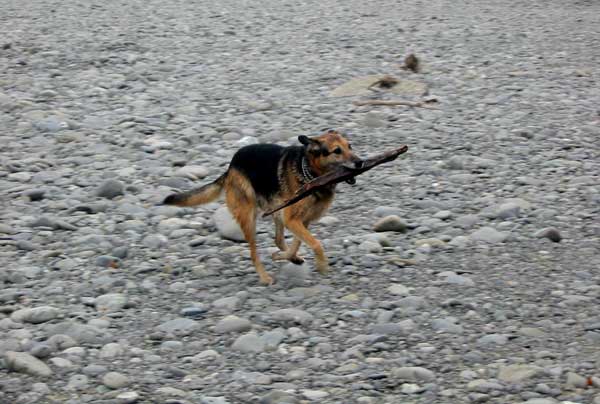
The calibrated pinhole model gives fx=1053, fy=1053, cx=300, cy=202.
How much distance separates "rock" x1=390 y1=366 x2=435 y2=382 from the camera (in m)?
5.82

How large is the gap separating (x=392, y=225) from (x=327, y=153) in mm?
1207

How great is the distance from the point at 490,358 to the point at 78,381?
7.67 ft

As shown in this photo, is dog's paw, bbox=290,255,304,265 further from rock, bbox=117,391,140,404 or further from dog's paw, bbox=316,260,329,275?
rock, bbox=117,391,140,404

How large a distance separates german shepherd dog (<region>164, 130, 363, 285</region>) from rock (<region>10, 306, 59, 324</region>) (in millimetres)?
1460

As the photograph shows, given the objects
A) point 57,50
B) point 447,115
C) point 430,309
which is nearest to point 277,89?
point 447,115

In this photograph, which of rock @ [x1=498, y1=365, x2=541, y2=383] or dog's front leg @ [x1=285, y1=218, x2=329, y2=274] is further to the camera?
dog's front leg @ [x1=285, y1=218, x2=329, y2=274]

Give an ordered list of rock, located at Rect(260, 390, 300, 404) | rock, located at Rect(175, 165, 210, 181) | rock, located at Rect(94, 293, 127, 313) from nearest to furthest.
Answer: rock, located at Rect(260, 390, 300, 404)
rock, located at Rect(94, 293, 127, 313)
rock, located at Rect(175, 165, 210, 181)

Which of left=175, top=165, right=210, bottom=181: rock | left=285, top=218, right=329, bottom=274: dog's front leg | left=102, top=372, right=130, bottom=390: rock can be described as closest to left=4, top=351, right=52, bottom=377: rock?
left=102, top=372, right=130, bottom=390: rock

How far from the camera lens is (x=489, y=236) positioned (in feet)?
26.3

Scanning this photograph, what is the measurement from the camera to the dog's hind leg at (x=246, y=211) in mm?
7363

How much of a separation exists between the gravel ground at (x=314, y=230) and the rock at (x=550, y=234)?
0.08 feet

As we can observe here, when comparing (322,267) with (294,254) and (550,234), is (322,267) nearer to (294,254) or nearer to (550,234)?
(294,254)

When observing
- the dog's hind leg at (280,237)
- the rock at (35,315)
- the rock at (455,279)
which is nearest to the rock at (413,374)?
the rock at (455,279)

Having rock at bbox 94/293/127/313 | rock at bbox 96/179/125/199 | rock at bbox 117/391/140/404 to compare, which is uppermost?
rock at bbox 117/391/140/404
